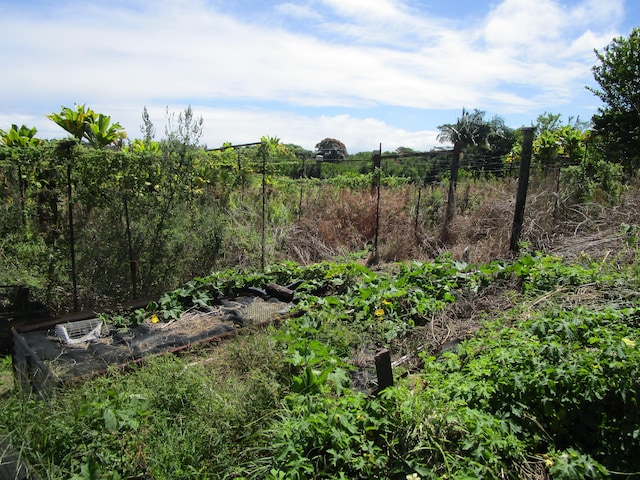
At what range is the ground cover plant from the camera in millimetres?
2385

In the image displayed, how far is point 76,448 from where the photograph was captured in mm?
2480

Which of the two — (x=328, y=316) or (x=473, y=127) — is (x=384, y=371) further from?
(x=473, y=127)

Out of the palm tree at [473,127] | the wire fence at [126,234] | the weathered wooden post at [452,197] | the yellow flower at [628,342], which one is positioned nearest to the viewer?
the yellow flower at [628,342]

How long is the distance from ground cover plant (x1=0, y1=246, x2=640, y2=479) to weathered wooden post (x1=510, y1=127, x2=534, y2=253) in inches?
141

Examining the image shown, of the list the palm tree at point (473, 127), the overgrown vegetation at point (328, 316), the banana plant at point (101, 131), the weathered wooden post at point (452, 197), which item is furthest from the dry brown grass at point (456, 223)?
the palm tree at point (473, 127)

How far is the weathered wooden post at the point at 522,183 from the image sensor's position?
705cm

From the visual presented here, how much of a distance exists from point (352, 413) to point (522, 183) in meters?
5.66

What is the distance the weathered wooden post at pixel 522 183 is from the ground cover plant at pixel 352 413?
3.58m

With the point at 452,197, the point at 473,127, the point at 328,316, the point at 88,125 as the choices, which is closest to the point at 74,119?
the point at 88,125

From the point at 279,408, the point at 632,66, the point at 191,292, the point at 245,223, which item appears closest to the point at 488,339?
the point at 279,408

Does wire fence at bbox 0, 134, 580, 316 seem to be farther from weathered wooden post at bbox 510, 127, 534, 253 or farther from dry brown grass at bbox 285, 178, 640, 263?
weathered wooden post at bbox 510, 127, 534, 253

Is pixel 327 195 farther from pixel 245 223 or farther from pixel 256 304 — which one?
pixel 256 304

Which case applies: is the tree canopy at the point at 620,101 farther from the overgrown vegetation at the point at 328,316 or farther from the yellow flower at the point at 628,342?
the yellow flower at the point at 628,342

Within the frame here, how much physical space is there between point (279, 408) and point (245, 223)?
5975mm
